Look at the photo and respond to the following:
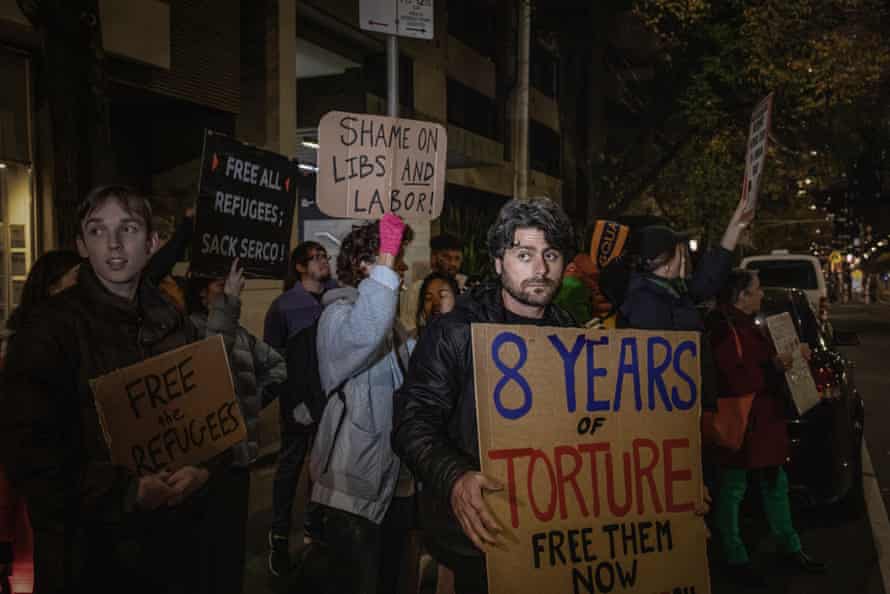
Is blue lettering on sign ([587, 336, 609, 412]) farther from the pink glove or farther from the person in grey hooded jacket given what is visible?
the pink glove

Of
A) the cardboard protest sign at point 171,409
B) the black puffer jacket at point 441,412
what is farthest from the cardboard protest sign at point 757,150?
the cardboard protest sign at point 171,409

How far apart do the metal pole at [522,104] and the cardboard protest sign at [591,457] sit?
39.6 ft

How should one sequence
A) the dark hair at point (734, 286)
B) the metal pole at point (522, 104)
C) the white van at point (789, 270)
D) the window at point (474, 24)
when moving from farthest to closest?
the window at point (474, 24)
the white van at point (789, 270)
the metal pole at point (522, 104)
the dark hair at point (734, 286)

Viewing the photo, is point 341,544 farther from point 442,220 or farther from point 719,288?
point 442,220

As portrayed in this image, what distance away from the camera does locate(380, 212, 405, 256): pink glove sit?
347 centimetres

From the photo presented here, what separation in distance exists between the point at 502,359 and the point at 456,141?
13.6 metres

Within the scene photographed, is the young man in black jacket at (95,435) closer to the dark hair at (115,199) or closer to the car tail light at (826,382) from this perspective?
the dark hair at (115,199)

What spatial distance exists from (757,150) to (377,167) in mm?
2626

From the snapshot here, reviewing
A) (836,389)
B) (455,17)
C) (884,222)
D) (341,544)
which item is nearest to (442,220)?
(455,17)

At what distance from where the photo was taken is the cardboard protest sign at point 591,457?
8.00 feet

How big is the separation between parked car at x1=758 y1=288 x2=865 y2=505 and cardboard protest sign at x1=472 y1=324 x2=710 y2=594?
3389 millimetres

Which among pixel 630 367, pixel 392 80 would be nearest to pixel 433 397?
pixel 630 367

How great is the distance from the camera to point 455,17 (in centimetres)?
1869

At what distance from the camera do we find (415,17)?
6.52 metres
